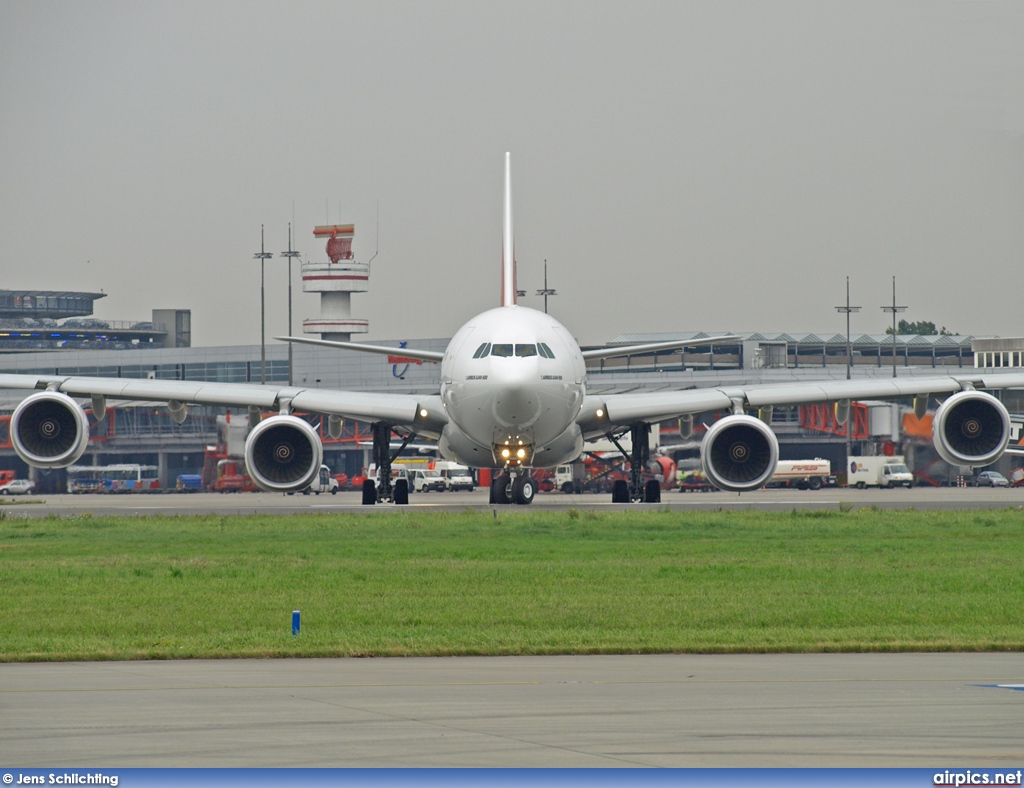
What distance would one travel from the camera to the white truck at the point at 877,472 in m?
73.8

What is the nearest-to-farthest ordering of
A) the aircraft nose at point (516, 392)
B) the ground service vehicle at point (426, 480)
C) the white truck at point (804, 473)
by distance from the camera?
1. the aircraft nose at point (516, 392)
2. the white truck at point (804, 473)
3. the ground service vehicle at point (426, 480)

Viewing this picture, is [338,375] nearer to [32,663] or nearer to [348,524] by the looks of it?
[348,524]

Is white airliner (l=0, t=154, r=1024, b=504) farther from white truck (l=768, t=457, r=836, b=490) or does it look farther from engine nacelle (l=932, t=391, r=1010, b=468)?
white truck (l=768, t=457, r=836, b=490)

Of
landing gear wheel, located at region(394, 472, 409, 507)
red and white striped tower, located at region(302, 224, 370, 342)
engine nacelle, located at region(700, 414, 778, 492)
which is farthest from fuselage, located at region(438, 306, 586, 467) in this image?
red and white striped tower, located at region(302, 224, 370, 342)

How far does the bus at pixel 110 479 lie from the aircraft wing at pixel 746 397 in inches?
1993

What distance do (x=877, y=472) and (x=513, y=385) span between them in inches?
1785

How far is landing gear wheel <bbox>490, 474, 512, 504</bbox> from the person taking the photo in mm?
39750

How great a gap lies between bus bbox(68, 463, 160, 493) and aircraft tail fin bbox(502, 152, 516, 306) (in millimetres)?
45502

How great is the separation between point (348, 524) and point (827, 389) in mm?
15610

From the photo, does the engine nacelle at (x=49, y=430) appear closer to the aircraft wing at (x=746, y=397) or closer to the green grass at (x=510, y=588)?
the green grass at (x=510, y=588)

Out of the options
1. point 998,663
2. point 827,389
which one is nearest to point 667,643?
point 998,663

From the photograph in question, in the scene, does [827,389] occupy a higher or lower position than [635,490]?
higher

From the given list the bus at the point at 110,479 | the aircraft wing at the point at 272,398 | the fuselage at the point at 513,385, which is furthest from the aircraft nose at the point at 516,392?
the bus at the point at 110,479

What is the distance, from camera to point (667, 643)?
1498 centimetres
